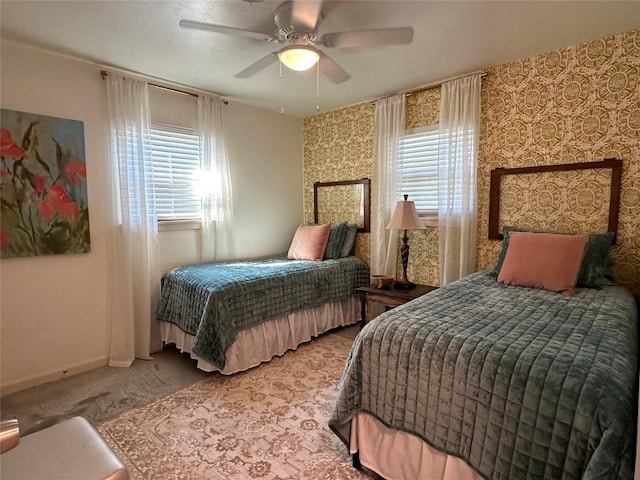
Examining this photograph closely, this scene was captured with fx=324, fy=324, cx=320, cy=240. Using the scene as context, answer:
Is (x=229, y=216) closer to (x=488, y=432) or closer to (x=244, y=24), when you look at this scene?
(x=244, y=24)

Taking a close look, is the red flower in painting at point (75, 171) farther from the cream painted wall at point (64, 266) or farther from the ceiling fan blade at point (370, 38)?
the ceiling fan blade at point (370, 38)

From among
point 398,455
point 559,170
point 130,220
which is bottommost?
point 398,455

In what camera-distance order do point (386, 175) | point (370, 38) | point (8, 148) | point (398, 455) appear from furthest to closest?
point (386, 175), point (8, 148), point (370, 38), point (398, 455)

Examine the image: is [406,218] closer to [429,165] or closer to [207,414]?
[429,165]

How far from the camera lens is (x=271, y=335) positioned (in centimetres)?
282

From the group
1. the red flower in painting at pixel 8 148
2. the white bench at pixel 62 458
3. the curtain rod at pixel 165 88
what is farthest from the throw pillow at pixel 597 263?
the red flower in painting at pixel 8 148

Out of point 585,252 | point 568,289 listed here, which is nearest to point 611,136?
point 585,252

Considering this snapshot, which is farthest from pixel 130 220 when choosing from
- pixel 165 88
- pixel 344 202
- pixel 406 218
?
pixel 406 218

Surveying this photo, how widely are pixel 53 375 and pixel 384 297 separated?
2753 millimetres

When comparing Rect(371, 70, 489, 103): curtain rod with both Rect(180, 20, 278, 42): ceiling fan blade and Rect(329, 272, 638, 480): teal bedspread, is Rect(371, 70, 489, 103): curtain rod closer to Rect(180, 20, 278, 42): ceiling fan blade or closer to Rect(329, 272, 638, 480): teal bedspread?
Rect(180, 20, 278, 42): ceiling fan blade

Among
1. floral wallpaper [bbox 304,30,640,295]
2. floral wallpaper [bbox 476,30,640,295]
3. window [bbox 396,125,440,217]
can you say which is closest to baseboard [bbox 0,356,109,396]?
floral wallpaper [bbox 304,30,640,295]

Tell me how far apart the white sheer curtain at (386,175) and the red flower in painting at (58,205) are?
2.77 metres

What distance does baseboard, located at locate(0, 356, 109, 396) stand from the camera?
93.7 inches

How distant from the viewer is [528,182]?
2703mm
